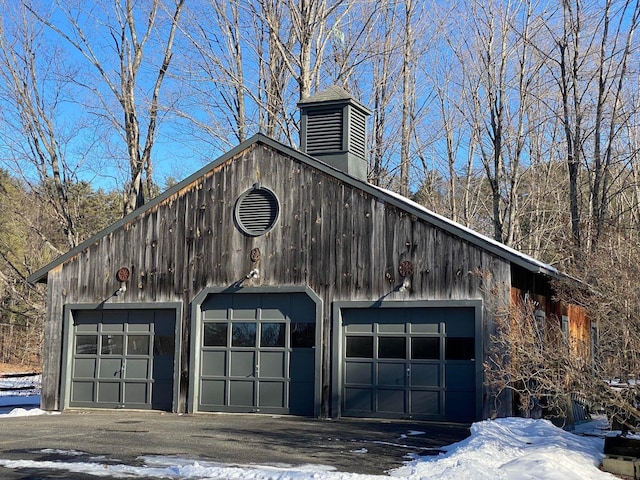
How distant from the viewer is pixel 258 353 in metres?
16.2

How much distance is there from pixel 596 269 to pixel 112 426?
8370 mm

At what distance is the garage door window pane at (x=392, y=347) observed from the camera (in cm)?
1523

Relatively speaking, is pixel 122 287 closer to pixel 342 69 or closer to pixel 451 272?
pixel 451 272

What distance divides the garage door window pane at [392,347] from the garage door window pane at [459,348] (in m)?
0.82

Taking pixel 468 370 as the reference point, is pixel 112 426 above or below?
below

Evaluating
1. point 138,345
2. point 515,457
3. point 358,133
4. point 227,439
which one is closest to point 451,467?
point 515,457

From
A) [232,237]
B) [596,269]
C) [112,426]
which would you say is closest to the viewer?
[596,269]

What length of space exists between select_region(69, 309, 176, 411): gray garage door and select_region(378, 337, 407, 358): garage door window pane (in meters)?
4.54

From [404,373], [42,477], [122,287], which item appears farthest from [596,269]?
[122,287]

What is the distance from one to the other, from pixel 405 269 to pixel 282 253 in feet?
8.59

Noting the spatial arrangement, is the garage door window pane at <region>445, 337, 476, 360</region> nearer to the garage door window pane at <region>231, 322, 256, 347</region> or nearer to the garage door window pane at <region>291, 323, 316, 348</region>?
the garage door window pane at <region>291, 323, 316, 348</region>

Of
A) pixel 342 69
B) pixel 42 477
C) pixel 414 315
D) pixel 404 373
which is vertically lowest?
pixel 42 477

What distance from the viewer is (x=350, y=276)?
1570 cm

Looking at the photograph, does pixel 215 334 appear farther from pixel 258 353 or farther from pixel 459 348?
pixel 459 348
